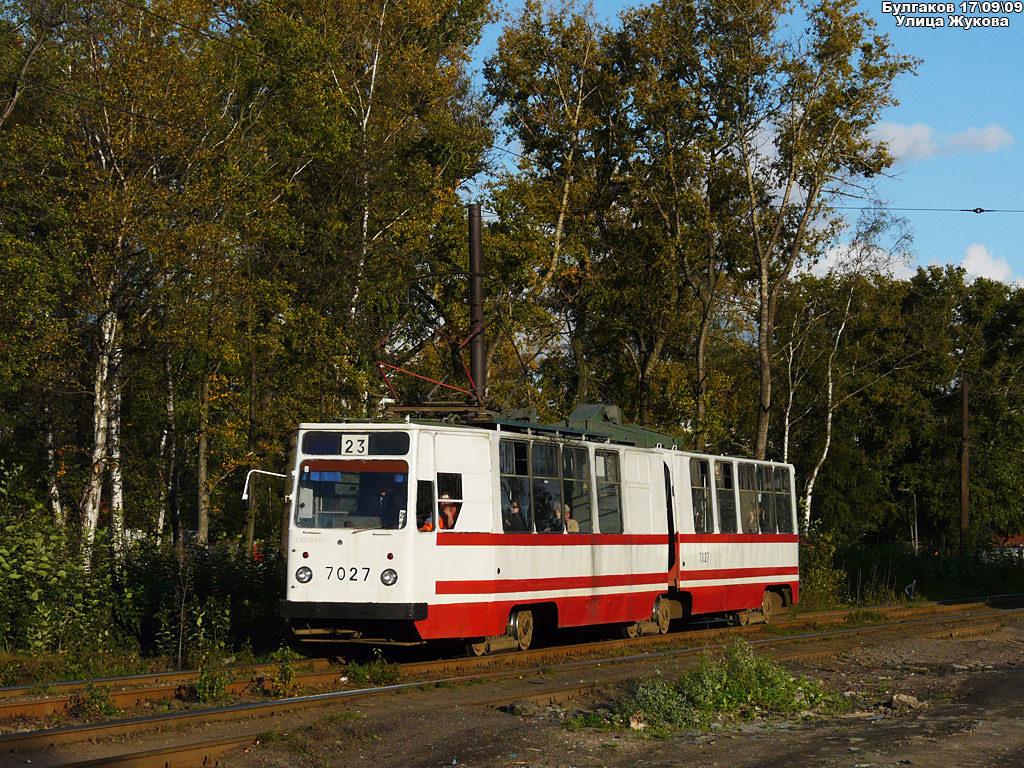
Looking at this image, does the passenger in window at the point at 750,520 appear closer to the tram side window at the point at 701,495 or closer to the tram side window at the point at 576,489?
the tram side window at the point at 701,495

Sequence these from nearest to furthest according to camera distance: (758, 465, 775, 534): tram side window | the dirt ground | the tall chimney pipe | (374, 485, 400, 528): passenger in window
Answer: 1. the dirt ground
2. (374, 485, 400, 528): passenger in window
3. (758, 465, 775, 534): tram side window
4. the tall chimney pipe

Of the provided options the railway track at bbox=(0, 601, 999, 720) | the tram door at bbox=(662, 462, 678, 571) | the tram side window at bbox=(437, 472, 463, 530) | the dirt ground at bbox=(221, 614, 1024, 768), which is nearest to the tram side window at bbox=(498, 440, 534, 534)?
the tram side window at bbox=(437, 472, 463, 530)

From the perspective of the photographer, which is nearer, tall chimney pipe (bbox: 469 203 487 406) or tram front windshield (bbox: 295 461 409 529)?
tram front windshield (bbox: 295 461 409 529)

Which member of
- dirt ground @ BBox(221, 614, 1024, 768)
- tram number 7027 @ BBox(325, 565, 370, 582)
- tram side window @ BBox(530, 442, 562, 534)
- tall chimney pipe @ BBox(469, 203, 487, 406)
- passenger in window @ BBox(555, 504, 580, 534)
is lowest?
dirt ground @ BBox(221, 614, 1024, 768)

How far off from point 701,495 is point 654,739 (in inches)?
392

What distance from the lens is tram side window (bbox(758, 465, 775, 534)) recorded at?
22.4 meters

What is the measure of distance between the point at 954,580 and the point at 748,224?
13.2 meters

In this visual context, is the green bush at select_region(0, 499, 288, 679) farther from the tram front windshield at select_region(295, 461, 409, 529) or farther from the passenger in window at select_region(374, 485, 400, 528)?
the passenger in window at select_region(374, 485, 400, 528)

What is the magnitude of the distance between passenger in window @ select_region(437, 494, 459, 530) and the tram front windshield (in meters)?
0.43

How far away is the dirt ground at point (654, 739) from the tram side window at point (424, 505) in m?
2.03

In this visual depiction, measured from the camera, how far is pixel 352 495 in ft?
47.6

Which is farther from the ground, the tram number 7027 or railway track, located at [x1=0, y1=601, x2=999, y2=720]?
the tram number 7027

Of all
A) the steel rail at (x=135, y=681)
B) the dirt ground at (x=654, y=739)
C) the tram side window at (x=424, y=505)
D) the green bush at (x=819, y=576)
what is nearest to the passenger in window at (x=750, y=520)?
the green bush at (x=819, y=576)

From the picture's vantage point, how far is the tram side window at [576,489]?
1661cm
